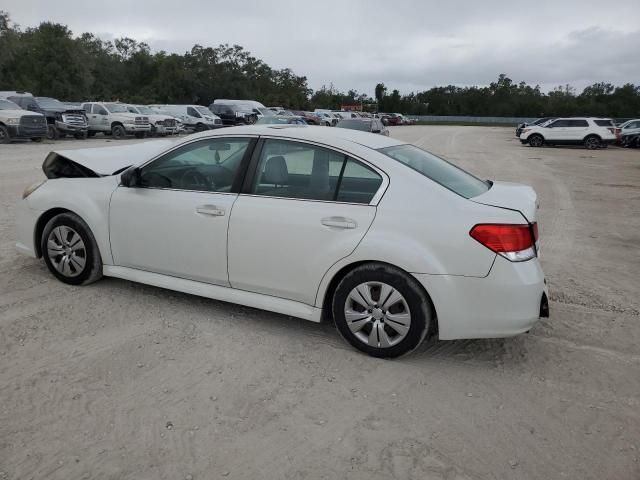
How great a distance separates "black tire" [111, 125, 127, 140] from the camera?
26781mm

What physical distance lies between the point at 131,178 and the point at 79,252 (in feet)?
3.09

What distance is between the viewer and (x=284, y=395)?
3.29 meters

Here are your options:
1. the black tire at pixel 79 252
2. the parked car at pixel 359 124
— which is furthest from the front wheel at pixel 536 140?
the black tire at pixel 79 252

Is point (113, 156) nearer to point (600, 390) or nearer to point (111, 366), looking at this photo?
point (111, 366)

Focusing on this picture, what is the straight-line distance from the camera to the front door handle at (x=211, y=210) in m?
4.09

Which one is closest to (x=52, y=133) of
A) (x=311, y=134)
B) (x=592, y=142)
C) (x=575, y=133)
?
(x=311, y=134)

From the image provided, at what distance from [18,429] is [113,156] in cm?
330

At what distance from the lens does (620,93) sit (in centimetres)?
7844

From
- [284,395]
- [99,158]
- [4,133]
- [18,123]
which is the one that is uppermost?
[99,158]

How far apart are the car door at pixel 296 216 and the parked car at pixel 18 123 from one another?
20861 millimetres

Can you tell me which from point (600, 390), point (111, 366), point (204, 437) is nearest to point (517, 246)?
point (600, 390)

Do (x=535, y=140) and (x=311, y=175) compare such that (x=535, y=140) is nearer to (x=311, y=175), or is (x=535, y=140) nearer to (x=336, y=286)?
(x=311, y=175)

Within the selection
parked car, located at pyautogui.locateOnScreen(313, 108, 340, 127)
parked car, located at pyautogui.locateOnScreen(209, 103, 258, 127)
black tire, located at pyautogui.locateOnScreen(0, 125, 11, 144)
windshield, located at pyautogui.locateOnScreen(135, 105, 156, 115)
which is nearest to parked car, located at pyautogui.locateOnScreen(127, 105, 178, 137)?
windshield, located at pyautogui.locateOnScreen(135, 105, 156, 115)

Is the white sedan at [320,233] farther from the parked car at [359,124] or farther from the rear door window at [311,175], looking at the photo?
the parked car at [359,124]
